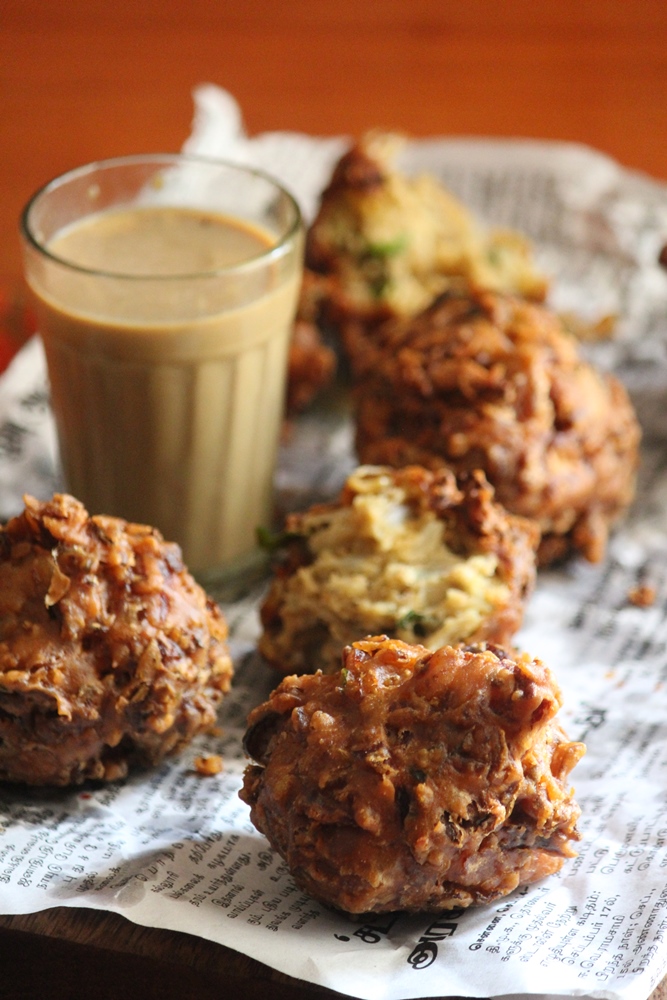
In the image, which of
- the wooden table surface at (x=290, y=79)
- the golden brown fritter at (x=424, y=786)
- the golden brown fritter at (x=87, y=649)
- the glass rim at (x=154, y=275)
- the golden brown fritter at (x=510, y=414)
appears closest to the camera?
the golden brown fritter at (x=424, y=786)

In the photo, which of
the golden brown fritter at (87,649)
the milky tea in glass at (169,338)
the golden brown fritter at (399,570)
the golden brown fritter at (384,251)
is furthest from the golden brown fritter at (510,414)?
the golden brown fritter at (87,649)

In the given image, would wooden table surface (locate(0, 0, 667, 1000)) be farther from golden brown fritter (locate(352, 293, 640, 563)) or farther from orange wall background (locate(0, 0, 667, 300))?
golden brown fritter (locate(352, 293, 640, 563))

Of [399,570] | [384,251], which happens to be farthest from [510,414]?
[384,251]

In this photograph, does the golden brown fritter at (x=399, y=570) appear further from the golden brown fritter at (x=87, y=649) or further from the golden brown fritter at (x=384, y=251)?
the golden brown fritter at (x=384, y=251)

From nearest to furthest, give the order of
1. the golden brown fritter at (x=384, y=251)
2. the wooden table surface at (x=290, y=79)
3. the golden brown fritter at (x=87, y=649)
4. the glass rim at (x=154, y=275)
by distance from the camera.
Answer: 1. the golden brown fritter at (x=87, y=649)
2. the glass rim at (x=154, y=275)
3. the golden brown fritter at (x=384, y=251)
4. the wooden table surface at (x=290, y=79)

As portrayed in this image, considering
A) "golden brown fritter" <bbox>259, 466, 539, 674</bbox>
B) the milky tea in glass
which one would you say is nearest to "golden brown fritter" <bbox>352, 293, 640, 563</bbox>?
"golden brown fritter" <bbox>259, 466, 539, 674</bbox>

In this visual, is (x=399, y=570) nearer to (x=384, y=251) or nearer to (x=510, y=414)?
(x=510, y=414)
